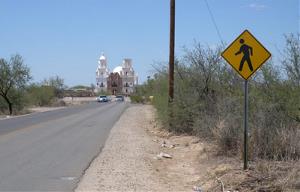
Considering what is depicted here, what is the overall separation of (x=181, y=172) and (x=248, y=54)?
143 inches

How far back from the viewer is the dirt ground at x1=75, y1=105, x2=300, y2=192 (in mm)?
11000

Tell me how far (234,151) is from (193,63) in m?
12.2

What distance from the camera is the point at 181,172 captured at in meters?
14.6

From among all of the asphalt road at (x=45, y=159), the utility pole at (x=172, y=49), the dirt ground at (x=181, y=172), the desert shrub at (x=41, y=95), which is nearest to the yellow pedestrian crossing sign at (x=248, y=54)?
the dirt ground at (x=181, y=172)

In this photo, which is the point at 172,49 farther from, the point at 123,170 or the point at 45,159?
the point at 123,170

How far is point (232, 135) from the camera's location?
15.7 m

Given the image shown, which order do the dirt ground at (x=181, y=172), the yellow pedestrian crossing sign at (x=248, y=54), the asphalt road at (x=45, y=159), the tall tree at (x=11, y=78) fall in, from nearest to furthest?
the dirt ground at (x=181, y=172) < the asphalt road at (x=45, y=159) < the yellow pedestrian crossing sign at (x=248, y=54) < the tall tree at (x=11, y=78)

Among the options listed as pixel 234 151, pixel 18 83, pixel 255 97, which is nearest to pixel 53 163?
pixel 234 151

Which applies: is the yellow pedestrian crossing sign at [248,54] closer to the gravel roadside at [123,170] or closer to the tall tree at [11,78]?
the gravel roadside at [123,170]

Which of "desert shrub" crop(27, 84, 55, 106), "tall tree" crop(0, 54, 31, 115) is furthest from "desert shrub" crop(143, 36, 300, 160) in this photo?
"desert shrub" crop(27, 84, 55, 106)

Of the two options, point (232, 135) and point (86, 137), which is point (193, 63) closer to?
point (86, 137)

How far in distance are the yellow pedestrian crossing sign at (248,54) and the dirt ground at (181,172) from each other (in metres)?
2.24

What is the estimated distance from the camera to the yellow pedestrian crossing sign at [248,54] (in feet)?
42.7

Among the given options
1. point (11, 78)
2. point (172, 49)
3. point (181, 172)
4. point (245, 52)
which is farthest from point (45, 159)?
point (11, 78)
